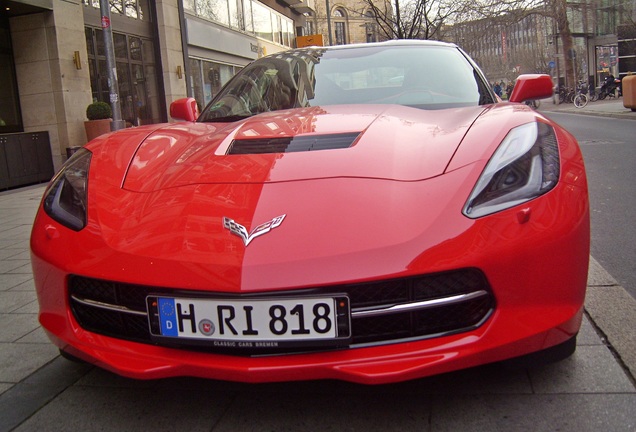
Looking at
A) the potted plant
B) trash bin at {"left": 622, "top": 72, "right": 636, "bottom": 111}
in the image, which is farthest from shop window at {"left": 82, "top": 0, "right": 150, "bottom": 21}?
trash bin at {"left": 622, "top": 72, "right": 636, "bottom": 111}

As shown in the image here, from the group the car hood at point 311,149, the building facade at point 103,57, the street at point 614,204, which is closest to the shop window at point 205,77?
the building facade at point 103,57

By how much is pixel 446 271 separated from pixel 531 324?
31 centimetres

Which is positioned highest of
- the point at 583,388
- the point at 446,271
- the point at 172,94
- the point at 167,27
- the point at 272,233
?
the point at 167,27

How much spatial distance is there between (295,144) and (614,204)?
4.36 meters

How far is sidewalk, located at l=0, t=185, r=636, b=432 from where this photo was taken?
6.27ft

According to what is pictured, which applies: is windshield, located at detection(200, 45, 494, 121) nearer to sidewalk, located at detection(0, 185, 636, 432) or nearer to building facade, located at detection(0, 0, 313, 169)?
sidewalk, located at detection(0, 185, 636, 432)

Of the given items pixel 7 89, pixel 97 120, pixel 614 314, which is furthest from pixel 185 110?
pixel 7 89

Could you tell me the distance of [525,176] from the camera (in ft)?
6.49

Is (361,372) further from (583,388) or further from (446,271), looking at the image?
(583,388)

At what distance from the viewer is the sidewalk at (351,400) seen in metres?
1.91

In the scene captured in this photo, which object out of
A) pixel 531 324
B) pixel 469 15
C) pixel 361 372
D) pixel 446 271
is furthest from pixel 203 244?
pixel 469 15

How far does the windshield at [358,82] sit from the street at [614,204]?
139cm

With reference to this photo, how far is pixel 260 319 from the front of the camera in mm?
1752

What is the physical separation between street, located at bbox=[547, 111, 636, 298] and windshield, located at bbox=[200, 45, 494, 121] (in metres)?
1.39
